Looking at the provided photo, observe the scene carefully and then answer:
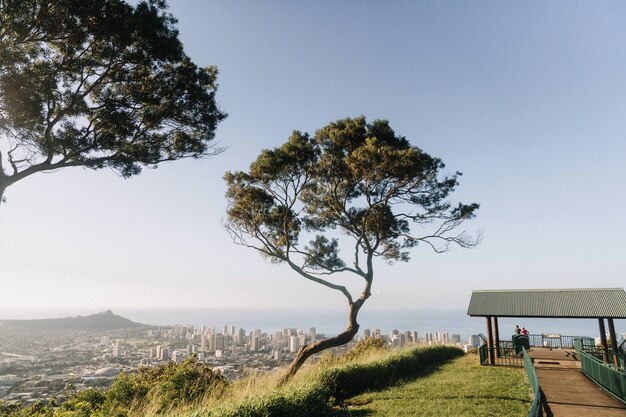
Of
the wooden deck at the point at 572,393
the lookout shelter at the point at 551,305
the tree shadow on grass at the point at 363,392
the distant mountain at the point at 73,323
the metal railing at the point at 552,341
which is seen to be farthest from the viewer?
the distant mountain at the point at 73,323

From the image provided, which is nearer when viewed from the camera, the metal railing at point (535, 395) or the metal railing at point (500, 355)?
the metal railing at point (535, 395)

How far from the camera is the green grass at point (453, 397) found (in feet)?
28.8

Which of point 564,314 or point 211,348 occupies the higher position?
point 564,314

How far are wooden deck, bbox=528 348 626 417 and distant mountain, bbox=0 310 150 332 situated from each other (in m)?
57.6

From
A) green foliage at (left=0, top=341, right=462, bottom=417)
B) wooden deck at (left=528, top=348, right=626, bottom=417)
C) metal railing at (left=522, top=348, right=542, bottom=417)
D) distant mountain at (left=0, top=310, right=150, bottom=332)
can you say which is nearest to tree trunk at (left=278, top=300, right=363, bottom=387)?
green foliage at (left=0, top=341, right=462, bottom=417)

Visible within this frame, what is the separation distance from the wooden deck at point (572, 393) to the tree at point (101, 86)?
13043mm

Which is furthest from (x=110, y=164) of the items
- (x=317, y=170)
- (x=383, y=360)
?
(x=383, y=360)

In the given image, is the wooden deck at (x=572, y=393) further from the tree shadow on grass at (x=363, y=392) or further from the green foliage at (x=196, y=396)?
the green foliage at (x=196, y=396)

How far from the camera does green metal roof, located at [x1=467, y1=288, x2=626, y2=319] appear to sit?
17438 millimetres

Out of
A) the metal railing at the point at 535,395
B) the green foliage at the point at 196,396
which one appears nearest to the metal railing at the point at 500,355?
the green foliage at the point at 196,396

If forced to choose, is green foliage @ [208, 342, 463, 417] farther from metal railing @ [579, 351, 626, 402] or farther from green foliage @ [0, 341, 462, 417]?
metal railing @ [579, 351, 626, 402]

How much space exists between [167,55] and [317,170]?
27.6 feet

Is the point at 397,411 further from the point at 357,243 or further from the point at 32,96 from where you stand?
the point at 32,96

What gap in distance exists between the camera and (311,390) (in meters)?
8.94
